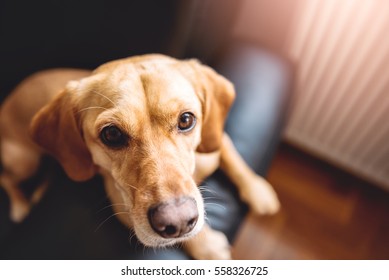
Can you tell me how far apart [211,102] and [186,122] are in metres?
0.13

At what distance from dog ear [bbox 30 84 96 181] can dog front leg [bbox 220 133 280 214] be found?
1.58 feet

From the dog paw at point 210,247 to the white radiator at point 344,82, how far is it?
80cm

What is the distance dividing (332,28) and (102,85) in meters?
0.95

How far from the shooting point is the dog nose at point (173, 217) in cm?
83

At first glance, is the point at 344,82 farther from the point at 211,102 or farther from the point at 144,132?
the point at 144,132

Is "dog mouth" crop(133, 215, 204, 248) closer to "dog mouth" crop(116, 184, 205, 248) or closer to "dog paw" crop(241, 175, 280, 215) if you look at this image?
"dog mouth" crop(116, 184, 205, 248)

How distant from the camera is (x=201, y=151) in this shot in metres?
1.14

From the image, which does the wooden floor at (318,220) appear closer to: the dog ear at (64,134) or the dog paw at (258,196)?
the dog paw at (258,196)

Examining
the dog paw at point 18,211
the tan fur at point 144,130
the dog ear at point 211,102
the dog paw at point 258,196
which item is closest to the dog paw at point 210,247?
the tan fur at point 144,130

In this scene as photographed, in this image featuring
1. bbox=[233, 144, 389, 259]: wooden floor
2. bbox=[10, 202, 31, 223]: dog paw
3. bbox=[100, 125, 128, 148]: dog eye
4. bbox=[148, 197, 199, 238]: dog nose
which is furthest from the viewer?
bbox=[233, 144, 389, 259]: wooden floor

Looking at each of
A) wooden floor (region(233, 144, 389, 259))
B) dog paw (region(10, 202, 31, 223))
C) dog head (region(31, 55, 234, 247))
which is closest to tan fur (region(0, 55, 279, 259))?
dog head (region(31, 55, 234, 247))

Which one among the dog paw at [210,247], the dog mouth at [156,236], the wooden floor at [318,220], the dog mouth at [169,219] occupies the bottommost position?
the wooden floor at [318,220]

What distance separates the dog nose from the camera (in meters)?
0.83
